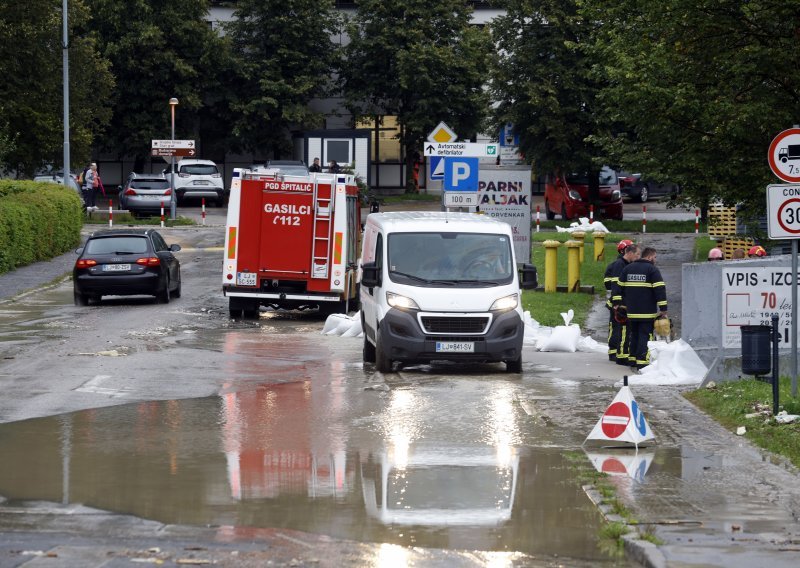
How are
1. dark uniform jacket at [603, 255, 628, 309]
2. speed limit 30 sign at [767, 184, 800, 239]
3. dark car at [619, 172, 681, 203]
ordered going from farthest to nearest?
1. dark car at [619, 172, 681, 203]
2. dark uniform jacket at [603, 255, 628, 309]
3. speed limit 30 sign at [767, 184, 800, 239]

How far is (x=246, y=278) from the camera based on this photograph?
25547 millimetres

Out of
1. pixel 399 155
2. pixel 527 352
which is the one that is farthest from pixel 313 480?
pixel 399 155

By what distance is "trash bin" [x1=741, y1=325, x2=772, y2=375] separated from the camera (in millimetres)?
14211

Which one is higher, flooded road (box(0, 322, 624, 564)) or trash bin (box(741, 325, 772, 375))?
trash bin (box(741, 325, 772, 375))

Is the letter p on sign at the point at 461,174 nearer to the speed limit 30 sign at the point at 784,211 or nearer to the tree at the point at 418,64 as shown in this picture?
the speed limit 30 sign at the point at 784,211

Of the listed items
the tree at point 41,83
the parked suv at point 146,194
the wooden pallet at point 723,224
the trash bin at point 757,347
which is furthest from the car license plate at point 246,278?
the parked suv at point 146,194

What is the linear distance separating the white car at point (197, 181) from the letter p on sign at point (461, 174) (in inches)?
1161

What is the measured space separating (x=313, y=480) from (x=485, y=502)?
1523 mm

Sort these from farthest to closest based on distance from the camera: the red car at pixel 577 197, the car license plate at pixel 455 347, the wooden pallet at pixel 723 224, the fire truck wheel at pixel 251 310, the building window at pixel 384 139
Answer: the building window at pixel 384 139, the red car at pixel 577 197, the wooden pallet at pixel 723 224, the fire truck wheel at pixel 251 310, the car license plate at pixel 455 347

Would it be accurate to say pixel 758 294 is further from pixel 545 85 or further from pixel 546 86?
pixel 545 85

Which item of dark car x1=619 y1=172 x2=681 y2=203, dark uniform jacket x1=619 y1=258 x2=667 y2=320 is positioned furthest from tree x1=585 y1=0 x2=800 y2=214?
dark car x1=619 y1=172 x2=681 y2=203

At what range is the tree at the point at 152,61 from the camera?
6019 centimetres

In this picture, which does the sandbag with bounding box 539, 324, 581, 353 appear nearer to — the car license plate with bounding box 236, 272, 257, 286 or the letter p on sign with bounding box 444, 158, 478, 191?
the letter p on sign with bounding box 444, 158, 478, 191

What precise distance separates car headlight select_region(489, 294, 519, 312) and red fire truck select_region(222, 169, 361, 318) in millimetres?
7994
